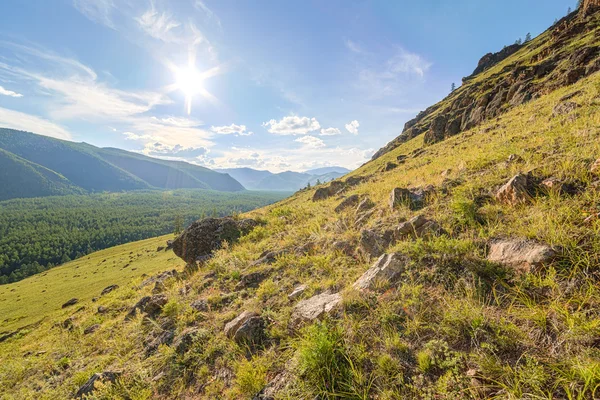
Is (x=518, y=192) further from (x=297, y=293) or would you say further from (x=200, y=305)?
(x=200, y=305)

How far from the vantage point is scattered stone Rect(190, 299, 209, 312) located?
23.9 feet

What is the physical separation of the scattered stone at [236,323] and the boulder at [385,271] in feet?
8.74

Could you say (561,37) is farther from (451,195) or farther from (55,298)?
(55,298)

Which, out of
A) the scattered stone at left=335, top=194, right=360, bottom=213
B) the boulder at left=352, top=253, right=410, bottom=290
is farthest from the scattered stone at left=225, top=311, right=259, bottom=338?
the scattered stone at left=335, top=194, right=360, bottom=213

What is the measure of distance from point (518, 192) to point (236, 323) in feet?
24.1

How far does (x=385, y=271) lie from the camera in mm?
5078

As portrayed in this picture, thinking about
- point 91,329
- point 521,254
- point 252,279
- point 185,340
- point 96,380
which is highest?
point 521,254

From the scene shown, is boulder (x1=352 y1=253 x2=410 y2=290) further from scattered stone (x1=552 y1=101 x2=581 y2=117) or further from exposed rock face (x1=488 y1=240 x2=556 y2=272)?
scattered stone (x1=552 y1=101 x2=581 y2=117)

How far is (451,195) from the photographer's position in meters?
7.19

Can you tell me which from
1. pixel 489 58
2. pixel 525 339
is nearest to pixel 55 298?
pixel 525 339

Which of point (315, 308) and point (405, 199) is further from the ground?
point (405, 199)

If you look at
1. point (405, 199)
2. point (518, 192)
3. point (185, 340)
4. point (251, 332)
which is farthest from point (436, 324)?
point (185, 340)

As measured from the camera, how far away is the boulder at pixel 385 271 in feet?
16.3

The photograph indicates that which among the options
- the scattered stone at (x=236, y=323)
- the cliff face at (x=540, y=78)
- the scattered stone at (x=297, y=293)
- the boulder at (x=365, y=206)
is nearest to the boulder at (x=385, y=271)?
the scattered stone at (x=297, y=293)
